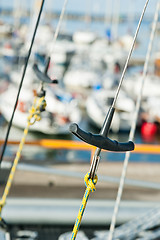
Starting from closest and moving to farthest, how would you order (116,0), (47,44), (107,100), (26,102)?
(26,102)
(107,100)
(47,44)
(116,0)

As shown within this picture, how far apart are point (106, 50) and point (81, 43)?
32.1ft

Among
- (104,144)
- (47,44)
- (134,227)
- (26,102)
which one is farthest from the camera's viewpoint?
(47,44)

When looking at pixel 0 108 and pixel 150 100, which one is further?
pixel 150 100

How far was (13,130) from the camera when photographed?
66.9ft

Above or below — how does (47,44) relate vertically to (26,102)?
above

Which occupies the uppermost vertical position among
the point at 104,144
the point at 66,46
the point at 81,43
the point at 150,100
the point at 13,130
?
the point at 81,43

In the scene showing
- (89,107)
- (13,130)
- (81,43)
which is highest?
(81,43)

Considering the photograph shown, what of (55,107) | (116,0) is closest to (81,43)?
(116,0)

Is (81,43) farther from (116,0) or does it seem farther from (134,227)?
(134,227)

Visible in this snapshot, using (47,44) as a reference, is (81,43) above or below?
above

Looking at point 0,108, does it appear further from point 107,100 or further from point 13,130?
point 107,100

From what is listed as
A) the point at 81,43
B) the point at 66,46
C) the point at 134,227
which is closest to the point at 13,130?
the point at 134,227

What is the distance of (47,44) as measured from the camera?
36156 mm

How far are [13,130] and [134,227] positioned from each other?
52.5ft
